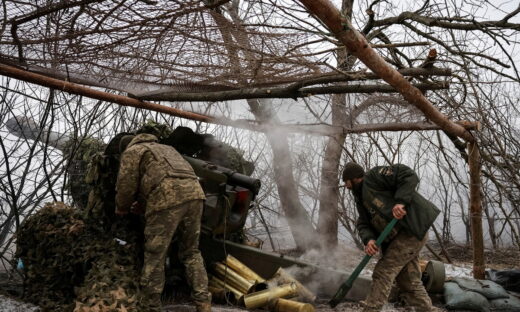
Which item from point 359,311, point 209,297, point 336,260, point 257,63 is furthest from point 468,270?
point 257,63

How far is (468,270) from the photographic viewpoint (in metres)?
7.06

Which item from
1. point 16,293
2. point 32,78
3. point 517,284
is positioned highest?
point 32,78

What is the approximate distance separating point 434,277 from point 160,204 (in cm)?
363

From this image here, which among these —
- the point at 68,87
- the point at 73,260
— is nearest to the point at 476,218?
the point at 73,260

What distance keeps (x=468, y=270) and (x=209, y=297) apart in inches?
204

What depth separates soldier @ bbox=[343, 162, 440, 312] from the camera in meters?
4.32

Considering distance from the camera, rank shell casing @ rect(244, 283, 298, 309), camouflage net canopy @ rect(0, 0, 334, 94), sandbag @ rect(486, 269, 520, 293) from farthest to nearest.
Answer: sandbag @ rect(486, 269, 520, 293)
shell casing @ rect(244, 283, 298, 309)
camouflage net canopy @ rect(0, 0, 334, 94)

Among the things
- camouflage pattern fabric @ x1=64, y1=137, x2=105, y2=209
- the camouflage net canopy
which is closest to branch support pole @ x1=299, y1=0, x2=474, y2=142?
the camouflage net canopy

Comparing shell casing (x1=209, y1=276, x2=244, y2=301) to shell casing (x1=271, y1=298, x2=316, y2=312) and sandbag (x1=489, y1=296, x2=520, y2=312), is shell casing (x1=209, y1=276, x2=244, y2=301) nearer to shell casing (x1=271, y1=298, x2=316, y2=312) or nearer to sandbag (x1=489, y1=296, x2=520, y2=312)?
shell casing (x1=271, y1=298, x2=316, y2=312)

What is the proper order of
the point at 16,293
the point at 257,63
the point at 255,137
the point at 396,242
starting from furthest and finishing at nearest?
the point at 255,137 < the point at 16,293 < the point at 396,242 < the point at 257,63

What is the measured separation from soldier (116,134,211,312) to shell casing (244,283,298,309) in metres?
0.61

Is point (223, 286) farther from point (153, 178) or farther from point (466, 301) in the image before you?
point (466, 301)

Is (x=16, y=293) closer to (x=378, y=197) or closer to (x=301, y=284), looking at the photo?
(x=301, y=284)

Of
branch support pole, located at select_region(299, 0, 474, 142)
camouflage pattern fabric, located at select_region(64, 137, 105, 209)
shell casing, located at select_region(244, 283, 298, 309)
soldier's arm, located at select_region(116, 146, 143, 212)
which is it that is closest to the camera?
branch support pole, located at select_region(299, 0, 474, 142)
